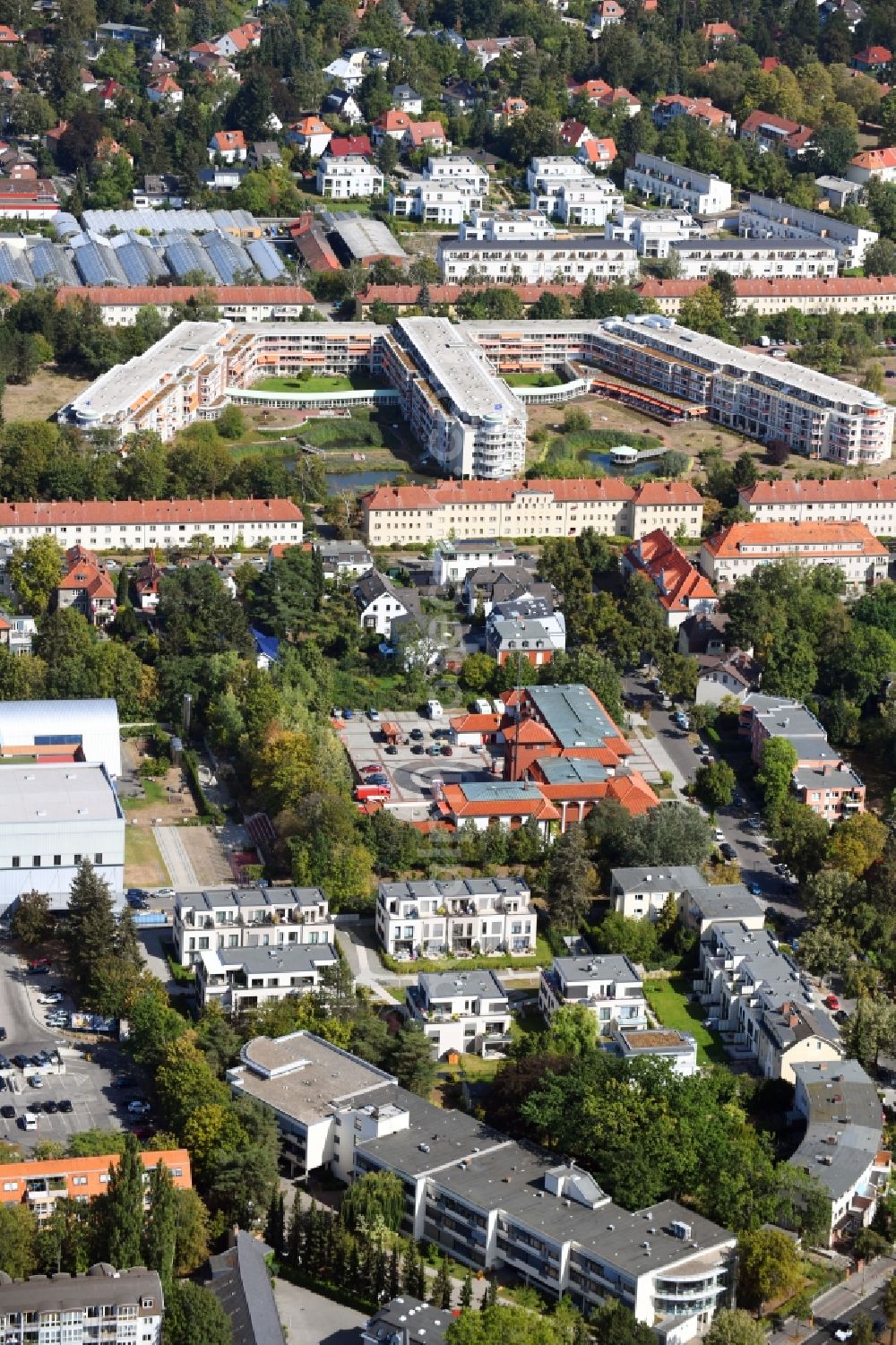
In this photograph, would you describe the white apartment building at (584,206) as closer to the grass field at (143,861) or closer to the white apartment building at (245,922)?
the grass field at (143,861)

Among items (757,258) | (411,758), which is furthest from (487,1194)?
(757,258)

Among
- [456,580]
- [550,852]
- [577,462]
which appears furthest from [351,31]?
[550,852]

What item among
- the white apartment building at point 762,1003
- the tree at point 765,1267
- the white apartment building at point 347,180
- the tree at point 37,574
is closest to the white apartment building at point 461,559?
the tree at point 37,574

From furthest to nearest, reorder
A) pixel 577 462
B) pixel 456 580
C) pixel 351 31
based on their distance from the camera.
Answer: pixel 351 31 < pixel 577 462 < pixel 456 580

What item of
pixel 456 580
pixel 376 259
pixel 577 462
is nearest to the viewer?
pixel 456 580

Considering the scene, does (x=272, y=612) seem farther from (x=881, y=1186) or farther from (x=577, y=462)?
(x=881, y=1186)

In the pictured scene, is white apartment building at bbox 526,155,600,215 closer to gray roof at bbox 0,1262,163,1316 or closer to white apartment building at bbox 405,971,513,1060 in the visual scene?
white apartment building at bbox 405,971,513,1060
